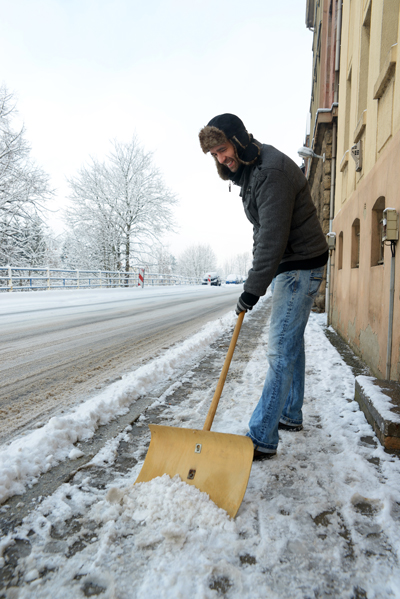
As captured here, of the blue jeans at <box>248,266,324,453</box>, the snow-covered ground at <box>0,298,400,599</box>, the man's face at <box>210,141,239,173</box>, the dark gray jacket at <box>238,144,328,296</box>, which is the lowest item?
the snow-covered ground at <box>0,298,400,599</box>

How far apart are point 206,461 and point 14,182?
68.0 ft

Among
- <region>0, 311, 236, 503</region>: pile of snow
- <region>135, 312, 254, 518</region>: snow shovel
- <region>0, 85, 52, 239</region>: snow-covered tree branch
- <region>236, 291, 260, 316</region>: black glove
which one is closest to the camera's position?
<region>135, 312, 254, 518</region>: snow shovel

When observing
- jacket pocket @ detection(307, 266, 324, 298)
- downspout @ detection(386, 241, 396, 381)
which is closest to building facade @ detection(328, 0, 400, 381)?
downspout @ detection(386, 241, 396, 381)

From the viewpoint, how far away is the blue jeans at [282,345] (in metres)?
2.19

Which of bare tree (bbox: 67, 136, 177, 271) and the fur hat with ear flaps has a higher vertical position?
bare tree (bbox: 67, 136, 177, 271)

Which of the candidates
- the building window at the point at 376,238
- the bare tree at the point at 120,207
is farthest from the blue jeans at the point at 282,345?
the bare tree at the point at 120,207

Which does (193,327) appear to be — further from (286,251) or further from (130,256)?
(130,256)

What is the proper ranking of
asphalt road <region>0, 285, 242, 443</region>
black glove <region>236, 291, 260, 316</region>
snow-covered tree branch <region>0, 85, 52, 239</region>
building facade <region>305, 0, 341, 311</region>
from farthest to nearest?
1. snow-covered tree branch <region>0, 85, 52, 239</region>
2. building facade <region>305, 0, 341, 311</region>
3. asphalt road <region>0, 285, 242, 443</region>
4. black glove <region>236, 291, 260, 316</region>

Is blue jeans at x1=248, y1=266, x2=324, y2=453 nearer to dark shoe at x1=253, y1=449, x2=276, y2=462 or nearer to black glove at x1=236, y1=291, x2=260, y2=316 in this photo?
dark shoe at x1=253, y1=449, x2=276, y2=462

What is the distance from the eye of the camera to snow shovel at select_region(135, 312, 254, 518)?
173cm

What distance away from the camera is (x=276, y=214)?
2.00m

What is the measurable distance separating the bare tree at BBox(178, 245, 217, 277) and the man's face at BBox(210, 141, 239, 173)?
70014mm

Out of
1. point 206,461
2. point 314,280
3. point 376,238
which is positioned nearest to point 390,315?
point 314,280

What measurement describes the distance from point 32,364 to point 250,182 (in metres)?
3.28
